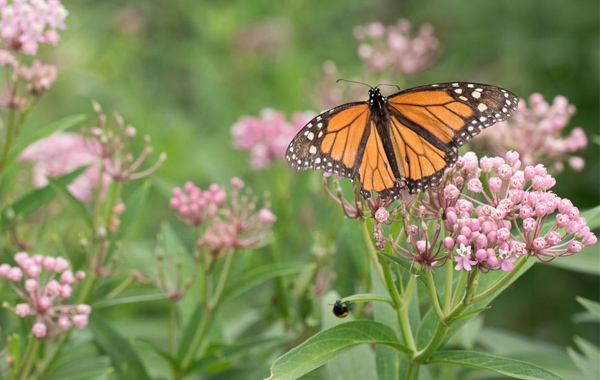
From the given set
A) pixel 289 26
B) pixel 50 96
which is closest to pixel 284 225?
pixel 289 26

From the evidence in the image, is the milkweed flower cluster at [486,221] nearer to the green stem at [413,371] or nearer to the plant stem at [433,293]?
the plant stem at [433,293]

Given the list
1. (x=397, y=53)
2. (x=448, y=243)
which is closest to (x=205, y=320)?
(x=448, y=243)

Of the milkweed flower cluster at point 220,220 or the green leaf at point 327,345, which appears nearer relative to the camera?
the green leaf at point 327,345

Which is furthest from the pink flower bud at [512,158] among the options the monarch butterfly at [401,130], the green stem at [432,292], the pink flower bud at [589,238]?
the green stem at [432,292]

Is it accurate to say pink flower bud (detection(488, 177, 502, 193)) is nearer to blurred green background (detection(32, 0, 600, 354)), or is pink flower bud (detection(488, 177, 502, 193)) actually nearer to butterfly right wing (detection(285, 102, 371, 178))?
butterfly right wing (detection(285, 102, 371, 178))

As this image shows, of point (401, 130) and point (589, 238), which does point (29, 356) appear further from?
point (589, 238)

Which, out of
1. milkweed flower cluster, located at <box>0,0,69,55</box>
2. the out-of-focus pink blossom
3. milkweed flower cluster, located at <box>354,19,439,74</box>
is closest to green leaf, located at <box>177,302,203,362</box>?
milkweed flower cluster, located at <box>0,0,69,55</box>
